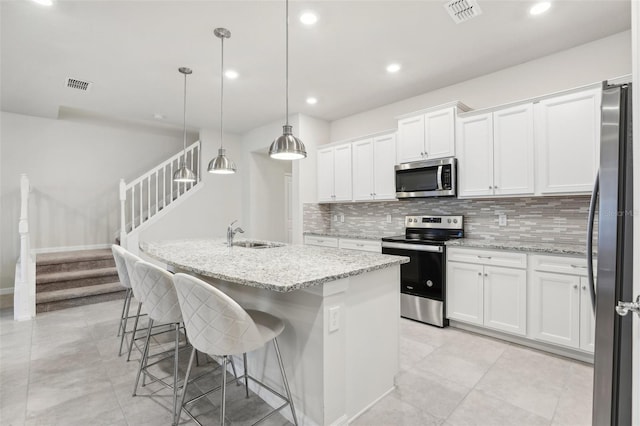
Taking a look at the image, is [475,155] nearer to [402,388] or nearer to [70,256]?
[402,388]

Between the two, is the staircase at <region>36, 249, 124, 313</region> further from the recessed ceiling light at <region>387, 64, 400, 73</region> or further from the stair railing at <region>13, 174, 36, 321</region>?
the recessed ceiling light at <region>387, 64, 400, 73</region>

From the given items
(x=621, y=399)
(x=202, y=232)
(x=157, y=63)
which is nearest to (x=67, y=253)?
(x=202, y=232)

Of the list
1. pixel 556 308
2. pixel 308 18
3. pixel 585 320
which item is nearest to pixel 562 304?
pixel 556 308

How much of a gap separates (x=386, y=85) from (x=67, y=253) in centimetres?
537

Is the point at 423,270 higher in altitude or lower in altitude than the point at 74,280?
higher

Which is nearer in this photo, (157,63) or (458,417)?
(458,417)

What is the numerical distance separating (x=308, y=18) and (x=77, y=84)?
117 inches

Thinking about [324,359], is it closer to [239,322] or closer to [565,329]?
[239,322]

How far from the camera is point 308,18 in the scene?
246 cm

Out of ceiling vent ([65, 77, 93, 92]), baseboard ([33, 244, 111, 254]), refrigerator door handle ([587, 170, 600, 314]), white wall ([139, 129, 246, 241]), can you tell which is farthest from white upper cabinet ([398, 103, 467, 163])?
baseboard ([33, 244, 111, 254])

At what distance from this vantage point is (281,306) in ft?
6.23

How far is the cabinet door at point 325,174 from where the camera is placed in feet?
15.8

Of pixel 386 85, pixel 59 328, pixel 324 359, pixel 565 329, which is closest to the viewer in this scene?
pixel 324 359

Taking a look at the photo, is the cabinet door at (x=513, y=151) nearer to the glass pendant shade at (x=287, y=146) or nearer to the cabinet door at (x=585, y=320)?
the cabinet door at (x=585, y=320)
